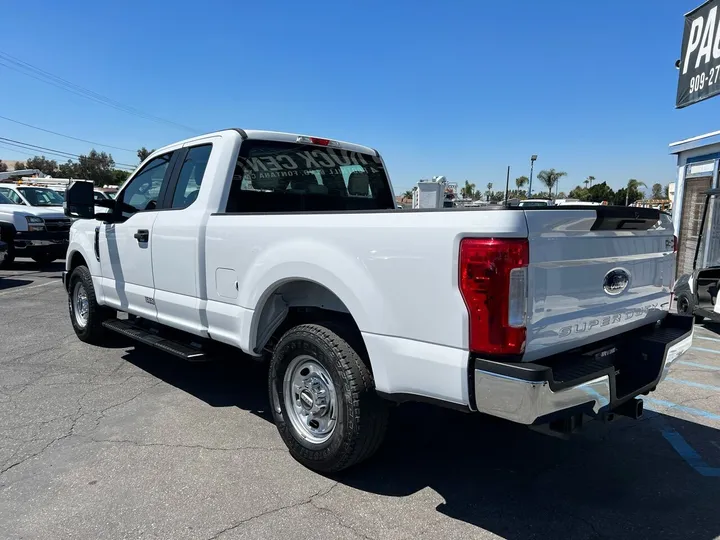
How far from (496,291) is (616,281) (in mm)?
1039

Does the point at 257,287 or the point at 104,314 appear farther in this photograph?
the point at 104,314

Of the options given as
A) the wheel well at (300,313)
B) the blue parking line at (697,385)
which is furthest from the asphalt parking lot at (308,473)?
the wheel well at (300,313)

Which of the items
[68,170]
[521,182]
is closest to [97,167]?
[68,170]

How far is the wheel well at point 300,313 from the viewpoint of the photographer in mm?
3182

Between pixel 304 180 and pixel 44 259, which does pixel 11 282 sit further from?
pixel 304 180

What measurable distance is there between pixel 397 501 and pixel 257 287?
1.59m

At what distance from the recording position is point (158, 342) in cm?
449

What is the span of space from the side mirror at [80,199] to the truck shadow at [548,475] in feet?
7.48

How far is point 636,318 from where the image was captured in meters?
3.15

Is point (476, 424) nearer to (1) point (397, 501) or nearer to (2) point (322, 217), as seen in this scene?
(1) point (397, 501)

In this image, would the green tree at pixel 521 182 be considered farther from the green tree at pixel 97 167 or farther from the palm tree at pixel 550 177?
the green tree at pixel 97 167

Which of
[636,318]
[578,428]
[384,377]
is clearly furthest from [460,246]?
[636,318]

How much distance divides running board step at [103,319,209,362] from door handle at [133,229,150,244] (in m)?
0.88

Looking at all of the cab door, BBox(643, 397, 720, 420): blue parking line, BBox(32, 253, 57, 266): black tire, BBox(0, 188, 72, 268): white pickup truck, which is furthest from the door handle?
BBox(32, 253, 57, 266): black tire
